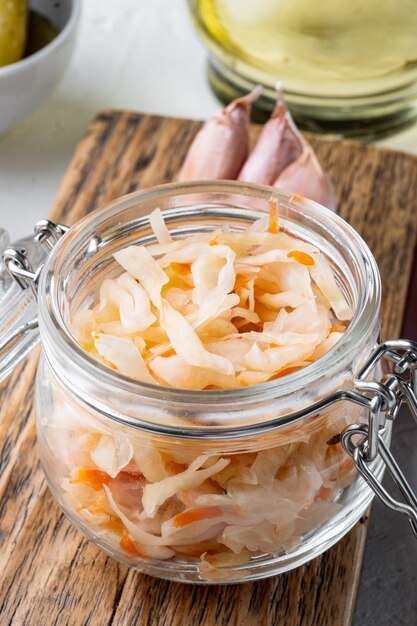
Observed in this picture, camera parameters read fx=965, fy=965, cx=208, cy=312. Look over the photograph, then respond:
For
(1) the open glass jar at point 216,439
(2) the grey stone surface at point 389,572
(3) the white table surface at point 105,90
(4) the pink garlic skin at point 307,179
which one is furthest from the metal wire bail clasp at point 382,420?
(3) the white table surface at point 105,90

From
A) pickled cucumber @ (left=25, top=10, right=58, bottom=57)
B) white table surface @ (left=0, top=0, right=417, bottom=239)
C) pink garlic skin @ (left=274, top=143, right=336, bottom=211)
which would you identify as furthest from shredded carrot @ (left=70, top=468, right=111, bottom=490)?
pickled cucumber @ (left=25, top=10, right=58, bottom=57)

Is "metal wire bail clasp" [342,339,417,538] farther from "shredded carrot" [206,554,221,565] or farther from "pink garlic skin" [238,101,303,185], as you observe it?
"pink garlic skin" [238,101,303,185]

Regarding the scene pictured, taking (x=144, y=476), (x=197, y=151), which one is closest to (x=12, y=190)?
(x=197, y=151)

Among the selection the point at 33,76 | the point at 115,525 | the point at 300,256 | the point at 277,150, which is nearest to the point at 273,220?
the point at 300,256

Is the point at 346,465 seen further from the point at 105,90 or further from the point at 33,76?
the point at 105,90

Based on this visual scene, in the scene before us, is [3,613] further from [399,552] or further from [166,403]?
[399,552]

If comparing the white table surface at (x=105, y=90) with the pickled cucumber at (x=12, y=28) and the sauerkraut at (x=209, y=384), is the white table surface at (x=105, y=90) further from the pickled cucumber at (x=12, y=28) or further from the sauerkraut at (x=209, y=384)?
the sauerkraut at (x=209, y=384)
